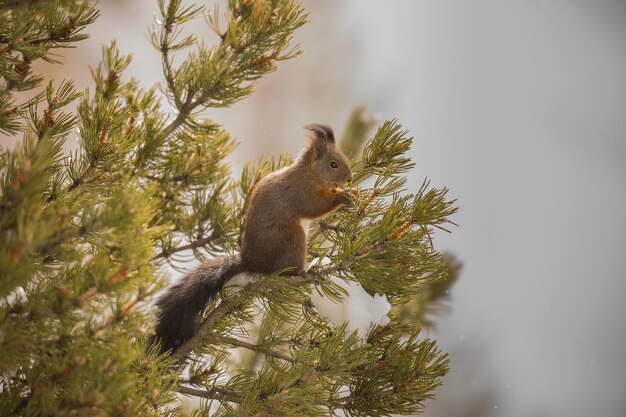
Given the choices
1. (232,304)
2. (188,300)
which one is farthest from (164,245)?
(232,304)

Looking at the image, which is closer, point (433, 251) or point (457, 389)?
point (433, 251)

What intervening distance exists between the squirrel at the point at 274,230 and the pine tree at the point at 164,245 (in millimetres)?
34

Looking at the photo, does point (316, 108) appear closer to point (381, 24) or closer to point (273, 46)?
point (381, 24)

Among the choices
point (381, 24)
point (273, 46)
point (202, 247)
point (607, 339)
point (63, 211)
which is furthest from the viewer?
point (381, 24)

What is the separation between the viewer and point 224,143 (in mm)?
1070

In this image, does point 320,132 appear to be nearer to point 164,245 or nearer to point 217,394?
point 164,245

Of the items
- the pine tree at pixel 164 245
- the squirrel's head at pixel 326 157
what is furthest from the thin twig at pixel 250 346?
the squirrel's head at pixel 326 157

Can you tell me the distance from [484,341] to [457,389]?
0.21 metres

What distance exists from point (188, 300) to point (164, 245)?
0.60 ft

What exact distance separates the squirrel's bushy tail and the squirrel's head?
227 millimetres

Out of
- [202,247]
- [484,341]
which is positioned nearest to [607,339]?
[484,341]

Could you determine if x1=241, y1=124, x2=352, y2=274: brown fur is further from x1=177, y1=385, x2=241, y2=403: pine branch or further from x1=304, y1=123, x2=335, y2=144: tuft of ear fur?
x1=177, y1=385, x2=241, y2=403: pine branch

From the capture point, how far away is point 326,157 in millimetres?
1061

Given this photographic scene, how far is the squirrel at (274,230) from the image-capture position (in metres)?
0.86
